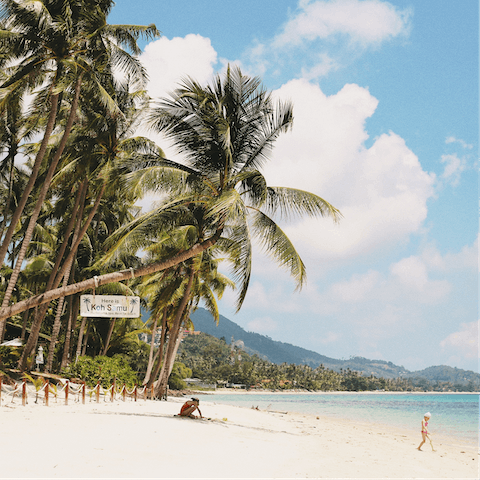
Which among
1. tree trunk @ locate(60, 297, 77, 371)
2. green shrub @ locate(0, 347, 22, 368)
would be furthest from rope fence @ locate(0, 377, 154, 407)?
green shrub @ locate(0, 347, 22, 368)

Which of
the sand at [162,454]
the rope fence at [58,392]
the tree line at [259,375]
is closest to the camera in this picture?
the sand at [162,454]

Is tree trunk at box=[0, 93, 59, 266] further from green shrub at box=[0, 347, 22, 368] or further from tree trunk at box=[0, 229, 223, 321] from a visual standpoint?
green shrub at box=[0, 347, 22, 368]

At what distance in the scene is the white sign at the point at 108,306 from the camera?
9.34m

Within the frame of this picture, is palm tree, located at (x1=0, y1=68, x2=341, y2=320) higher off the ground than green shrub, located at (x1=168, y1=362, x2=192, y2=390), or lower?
higher

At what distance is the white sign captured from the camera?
9.34m

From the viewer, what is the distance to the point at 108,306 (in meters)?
9.43

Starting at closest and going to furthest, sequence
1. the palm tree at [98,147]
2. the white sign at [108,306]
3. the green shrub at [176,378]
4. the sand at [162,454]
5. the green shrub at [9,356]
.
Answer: the sand at [162,454] → the white sign at [108,306] → the palm tree at [98,147] → the green shrub at [9,356] → the green shrub at [176,378]

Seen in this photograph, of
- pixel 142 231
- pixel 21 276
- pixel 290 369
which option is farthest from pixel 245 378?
pixel 142 231

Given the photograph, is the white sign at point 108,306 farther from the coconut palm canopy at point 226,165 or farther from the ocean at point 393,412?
the ocean at point 393,412

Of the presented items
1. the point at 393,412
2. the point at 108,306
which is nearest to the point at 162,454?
the point at 108,306

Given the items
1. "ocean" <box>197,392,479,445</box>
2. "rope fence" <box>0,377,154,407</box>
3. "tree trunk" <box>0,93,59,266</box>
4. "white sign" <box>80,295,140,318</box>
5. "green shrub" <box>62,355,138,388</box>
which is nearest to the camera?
"white sign" <box>80,295,140,318</box>

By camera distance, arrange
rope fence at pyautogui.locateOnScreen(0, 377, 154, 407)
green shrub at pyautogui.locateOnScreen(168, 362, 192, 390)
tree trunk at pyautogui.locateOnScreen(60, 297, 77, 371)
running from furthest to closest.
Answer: green shrub at pyautogui.locateOnScreen(168, 362, 192, 390) < tree trunk at pyautogui.locateOnScreen(60, 297, 77, 371) < rope fence at pyautogui.locateOnScreen(0, 377, 154, 407)

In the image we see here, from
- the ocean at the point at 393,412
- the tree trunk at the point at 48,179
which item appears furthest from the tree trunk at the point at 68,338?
the ocean at the point at 393,412

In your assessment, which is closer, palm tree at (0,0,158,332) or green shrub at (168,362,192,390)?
palm tree at (0,0,158,332)
